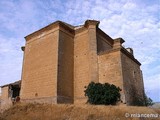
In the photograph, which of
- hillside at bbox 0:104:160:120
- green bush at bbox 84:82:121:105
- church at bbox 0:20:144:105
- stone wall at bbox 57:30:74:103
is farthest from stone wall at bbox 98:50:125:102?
hillside at bbox 0:104:160:120

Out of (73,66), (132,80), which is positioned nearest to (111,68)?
(132,80)

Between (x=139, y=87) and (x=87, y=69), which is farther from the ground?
(x=87, y=69)

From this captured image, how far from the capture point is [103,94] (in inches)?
688

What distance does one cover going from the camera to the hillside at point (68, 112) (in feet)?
43.0

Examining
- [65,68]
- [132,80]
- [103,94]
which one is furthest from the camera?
[132,80]

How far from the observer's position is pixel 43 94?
20.2m

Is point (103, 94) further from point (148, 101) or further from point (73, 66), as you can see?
point (148, 101)

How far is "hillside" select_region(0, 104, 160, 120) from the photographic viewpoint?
13117 millimetres

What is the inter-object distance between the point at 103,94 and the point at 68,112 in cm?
428

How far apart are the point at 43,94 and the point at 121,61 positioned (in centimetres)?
780

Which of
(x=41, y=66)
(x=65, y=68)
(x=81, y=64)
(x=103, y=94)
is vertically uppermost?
(x=81, y=64)

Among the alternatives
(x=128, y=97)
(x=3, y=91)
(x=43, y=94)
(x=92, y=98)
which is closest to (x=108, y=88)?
(x=92, y=98)

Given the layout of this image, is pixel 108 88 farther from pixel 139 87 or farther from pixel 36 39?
pixel 36 39

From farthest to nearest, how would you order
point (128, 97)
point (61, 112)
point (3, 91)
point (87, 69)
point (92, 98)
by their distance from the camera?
1. point (3, 91)
2. point (87, 69)
3. point (128, 97)
4. point (92, 98)
5. point (61, 112)
